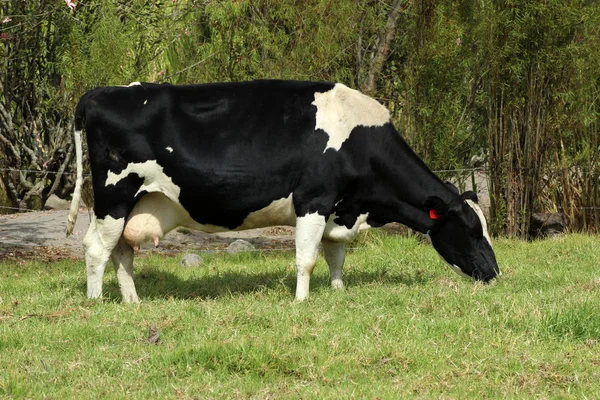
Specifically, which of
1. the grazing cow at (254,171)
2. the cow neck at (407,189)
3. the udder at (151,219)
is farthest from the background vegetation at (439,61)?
the cow neck at (407,189)

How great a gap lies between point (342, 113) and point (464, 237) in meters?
1.62

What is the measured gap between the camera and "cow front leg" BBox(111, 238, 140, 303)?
8.67 meters

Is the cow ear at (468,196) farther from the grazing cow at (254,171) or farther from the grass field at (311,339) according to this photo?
the grass field at (311,339)

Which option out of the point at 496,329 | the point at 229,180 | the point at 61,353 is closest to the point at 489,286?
the point at 496,329

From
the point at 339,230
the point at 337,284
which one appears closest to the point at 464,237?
the point at 339,230

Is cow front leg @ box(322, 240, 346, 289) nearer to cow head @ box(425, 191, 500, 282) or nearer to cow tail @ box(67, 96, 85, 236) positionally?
cow head @ box(425, 191, 500, 282)

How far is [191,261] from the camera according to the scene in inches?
435

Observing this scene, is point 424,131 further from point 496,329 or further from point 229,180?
point 496,329

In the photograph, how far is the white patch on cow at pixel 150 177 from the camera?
27.8ft

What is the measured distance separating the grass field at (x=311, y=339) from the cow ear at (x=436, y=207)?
0.66 metres

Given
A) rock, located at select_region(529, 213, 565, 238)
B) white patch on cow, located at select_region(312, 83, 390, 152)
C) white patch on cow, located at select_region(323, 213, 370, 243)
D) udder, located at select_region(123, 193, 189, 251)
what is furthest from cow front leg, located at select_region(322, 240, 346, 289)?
rock, located at select_region(529, 213, 565, 238)

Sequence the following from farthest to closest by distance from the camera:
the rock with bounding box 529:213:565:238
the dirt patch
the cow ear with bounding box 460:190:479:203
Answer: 1. the rock with bounding box 529:213:565:238
2. the dirt patch
3. the cow ear with bounding box 460:190:479:203

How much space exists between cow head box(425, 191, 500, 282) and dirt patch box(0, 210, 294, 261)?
441 centimetres

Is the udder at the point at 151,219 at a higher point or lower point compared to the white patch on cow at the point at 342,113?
lower
